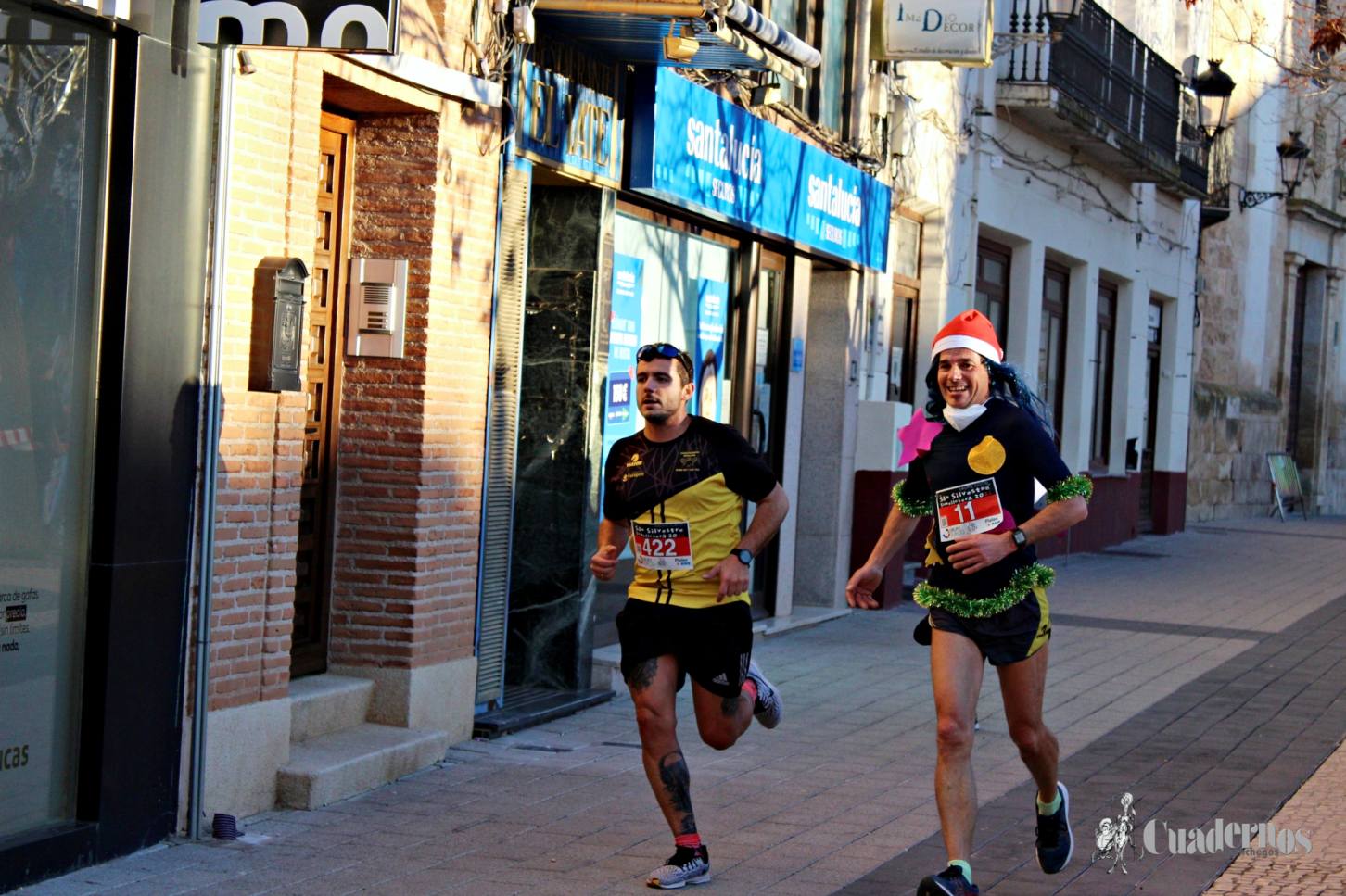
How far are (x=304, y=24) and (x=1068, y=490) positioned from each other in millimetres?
3124

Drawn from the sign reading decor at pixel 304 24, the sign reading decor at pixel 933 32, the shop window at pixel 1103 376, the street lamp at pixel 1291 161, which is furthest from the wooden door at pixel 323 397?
the street lamp at pixel 1291 161

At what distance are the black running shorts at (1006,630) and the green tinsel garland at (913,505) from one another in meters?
0.37

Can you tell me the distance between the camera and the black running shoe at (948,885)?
6.16 metres

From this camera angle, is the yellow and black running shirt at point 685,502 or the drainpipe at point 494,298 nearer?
the yellow and black running shirt at point 685,502

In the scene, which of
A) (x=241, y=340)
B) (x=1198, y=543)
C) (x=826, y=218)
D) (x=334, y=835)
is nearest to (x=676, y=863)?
(x=334, y=835)

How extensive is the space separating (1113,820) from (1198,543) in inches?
731

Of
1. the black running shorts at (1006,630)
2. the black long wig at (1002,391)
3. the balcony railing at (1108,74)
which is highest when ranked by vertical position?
the balcony railing at (1108,74)

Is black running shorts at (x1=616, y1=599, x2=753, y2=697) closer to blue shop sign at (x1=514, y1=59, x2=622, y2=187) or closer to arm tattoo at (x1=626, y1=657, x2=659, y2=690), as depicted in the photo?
arm tattoo at (x1=626, y1=657, x2=659, y2=690)

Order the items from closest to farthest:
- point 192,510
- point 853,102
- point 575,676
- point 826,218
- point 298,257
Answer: point 192,510 → point 298,257 → point 575,676 → point 826,218 → point 853,102

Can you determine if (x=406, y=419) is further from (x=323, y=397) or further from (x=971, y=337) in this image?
(x=971, y=337)

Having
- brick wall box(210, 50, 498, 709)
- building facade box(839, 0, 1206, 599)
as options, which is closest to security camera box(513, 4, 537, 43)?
brick wall box(210, 50, 498, 709)

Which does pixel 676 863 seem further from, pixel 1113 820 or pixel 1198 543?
pixel 1198 543

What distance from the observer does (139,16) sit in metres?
6.78

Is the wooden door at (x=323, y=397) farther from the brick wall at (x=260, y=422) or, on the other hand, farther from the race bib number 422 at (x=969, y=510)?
the race bib number 422 at (x=969, y=510)
